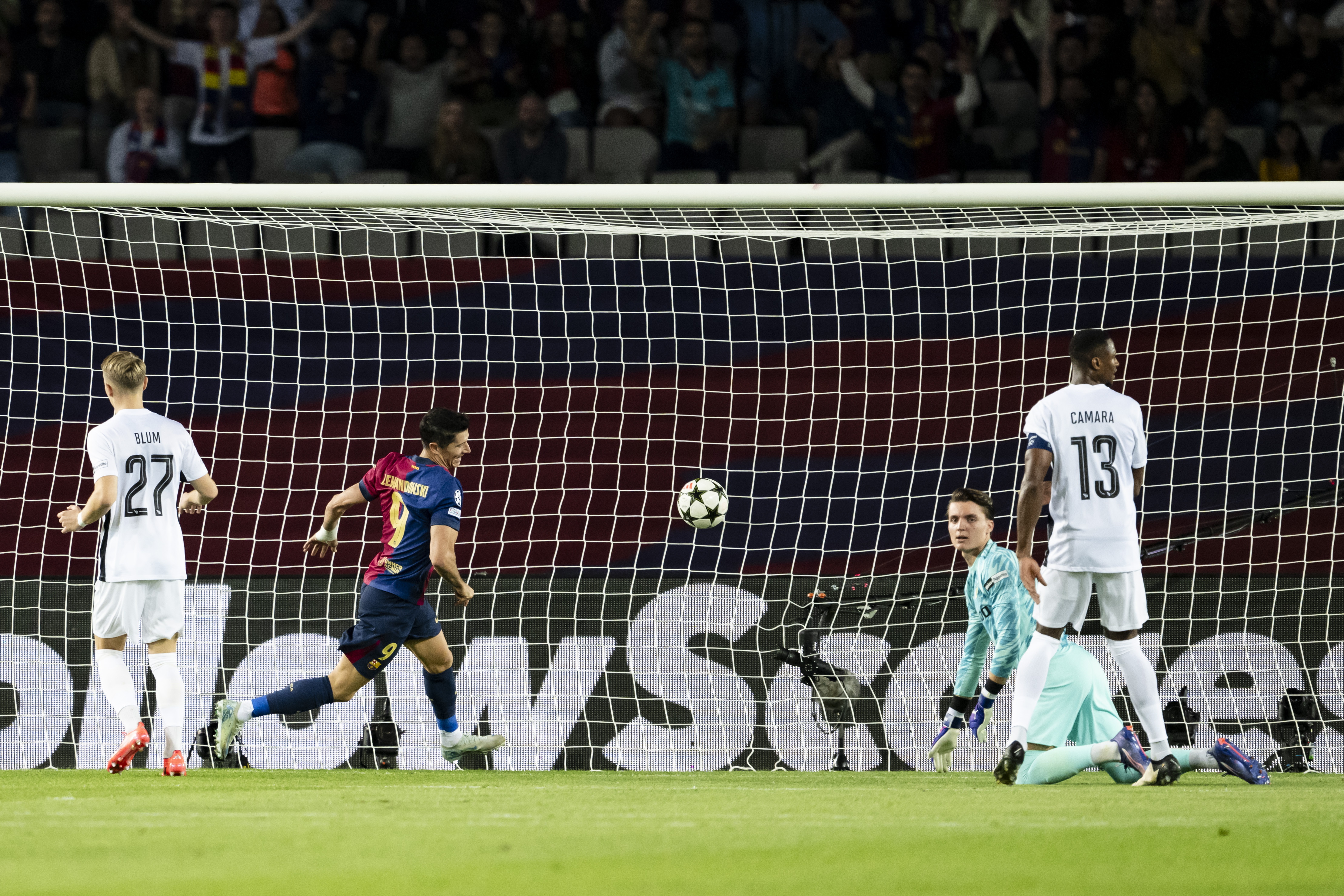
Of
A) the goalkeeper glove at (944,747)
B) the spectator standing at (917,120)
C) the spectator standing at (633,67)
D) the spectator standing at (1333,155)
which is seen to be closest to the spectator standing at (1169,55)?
the spectator standing at (1333,155)

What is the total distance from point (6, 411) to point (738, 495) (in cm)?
437

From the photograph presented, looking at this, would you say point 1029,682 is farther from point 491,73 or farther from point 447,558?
point 491,73

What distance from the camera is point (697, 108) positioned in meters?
13.7

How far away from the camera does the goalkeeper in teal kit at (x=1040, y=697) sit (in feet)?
21.2

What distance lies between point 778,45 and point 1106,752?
9083 millimetres

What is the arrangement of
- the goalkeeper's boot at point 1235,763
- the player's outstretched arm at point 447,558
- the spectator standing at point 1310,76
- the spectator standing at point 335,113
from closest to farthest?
the goalkeeper's boot at point 1235,763 → the player's outstretched arm at point 447,558 → the spectator standing at point 335,113 → the spectator standing at point 1310,76

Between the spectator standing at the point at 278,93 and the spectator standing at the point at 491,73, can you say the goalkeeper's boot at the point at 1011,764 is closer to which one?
the spectator standing at the point at 491,73

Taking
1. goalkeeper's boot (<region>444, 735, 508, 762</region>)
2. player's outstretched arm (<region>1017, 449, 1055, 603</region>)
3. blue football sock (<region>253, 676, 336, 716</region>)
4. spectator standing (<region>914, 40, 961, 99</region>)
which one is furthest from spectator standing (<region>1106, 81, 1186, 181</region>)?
blue football sock (<region>253, 676, 336, 716</region>)

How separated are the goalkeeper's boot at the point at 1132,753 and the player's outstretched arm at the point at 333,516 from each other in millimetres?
3553

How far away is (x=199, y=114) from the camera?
44.5 ft

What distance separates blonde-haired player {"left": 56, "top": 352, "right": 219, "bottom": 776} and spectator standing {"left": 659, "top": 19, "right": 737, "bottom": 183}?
665cm

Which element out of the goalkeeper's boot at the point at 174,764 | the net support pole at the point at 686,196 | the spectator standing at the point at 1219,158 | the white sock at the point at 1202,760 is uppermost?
the spectator standing at the point at 1219,158

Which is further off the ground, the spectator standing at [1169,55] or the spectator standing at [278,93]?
the spectator standing at [1169,55]

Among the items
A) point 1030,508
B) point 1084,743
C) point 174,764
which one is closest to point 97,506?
point 174,764
